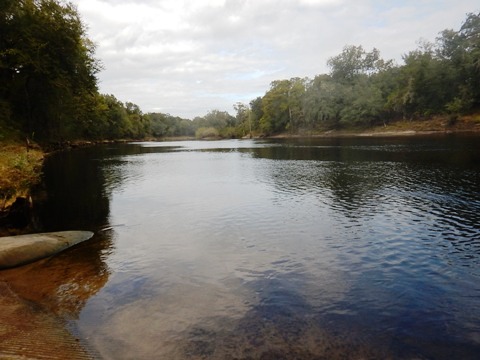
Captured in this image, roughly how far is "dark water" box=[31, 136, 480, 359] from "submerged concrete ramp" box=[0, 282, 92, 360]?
469mm

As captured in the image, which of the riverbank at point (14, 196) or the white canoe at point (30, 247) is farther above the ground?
the riverbank at point (14, 196)

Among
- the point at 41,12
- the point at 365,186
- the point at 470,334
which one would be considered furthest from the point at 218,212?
the point at 41,12

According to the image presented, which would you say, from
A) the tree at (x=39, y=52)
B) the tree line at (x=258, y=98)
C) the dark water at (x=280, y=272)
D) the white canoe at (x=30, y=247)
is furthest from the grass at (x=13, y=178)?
the tree at (x=39, y=52)

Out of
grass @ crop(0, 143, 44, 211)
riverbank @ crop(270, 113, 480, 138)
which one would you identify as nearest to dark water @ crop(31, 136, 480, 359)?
grass @ crop(0, 143, 44, 211)

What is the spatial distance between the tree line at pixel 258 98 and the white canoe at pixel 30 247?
3130 centimetres

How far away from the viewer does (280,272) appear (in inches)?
504

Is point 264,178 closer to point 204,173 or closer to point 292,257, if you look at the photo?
point 204,173

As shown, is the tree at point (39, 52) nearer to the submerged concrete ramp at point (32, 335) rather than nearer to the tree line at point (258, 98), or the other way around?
the tree line at point (258, 98)

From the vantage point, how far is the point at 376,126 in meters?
114

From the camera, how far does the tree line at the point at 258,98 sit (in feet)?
150

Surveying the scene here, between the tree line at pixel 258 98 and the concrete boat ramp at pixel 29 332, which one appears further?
the tree line at pixel 258 98

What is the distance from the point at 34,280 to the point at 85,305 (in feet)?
9.86

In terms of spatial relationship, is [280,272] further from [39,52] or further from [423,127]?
[423,127]

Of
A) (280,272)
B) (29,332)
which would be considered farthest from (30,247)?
(280,272)
